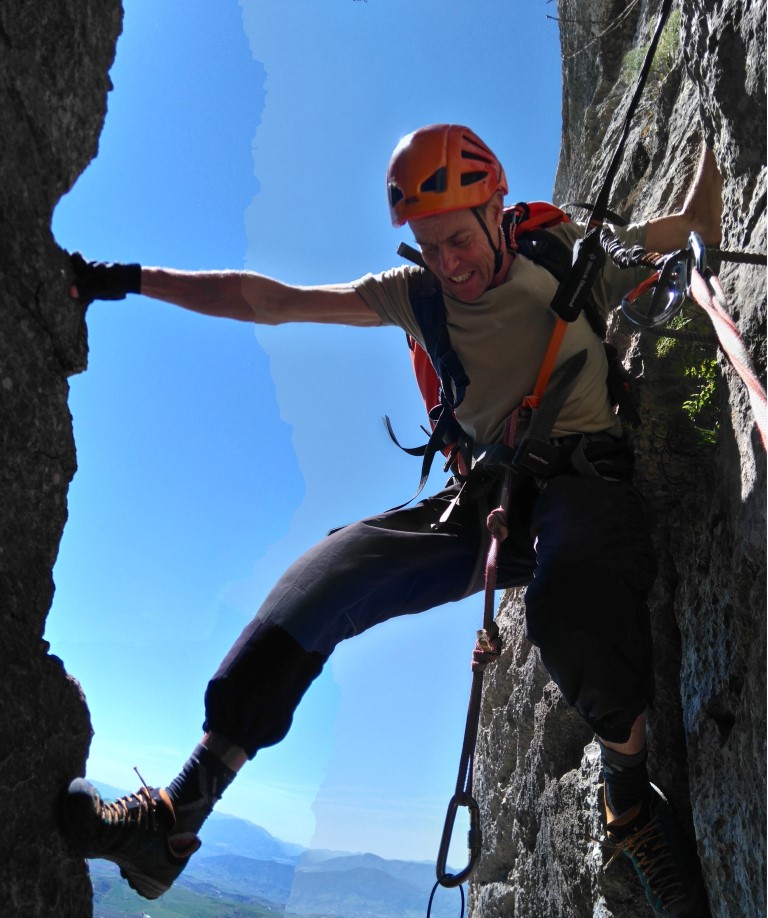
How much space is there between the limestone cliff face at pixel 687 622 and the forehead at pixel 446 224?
1.19 m

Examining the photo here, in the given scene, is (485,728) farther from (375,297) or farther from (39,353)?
(39,353)

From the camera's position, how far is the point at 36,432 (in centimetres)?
283

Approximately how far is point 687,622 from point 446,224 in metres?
2.33

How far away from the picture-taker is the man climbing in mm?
3012

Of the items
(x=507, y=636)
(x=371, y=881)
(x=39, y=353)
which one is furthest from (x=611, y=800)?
(x=371, y=881)

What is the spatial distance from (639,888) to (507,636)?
2509 mm

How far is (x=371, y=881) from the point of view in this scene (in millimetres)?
127438

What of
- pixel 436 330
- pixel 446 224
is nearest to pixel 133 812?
pixel 436 330

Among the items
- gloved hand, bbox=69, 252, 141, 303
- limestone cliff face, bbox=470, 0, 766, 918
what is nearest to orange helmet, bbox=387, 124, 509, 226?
limestone cliff face, bbox=470, 0, 766, 918

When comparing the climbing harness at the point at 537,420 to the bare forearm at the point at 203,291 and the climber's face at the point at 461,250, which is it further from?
the bare forearm at the point at 203,291

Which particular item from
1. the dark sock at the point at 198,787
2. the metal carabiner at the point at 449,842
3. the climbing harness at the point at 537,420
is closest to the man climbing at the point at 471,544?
the dark sock at the point at 198,787

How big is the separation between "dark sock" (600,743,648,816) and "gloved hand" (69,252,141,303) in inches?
118

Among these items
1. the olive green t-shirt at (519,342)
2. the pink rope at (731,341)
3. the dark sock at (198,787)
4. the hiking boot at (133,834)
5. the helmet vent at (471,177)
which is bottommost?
the hiking boot at (133,834)

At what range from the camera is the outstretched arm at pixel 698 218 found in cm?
392
